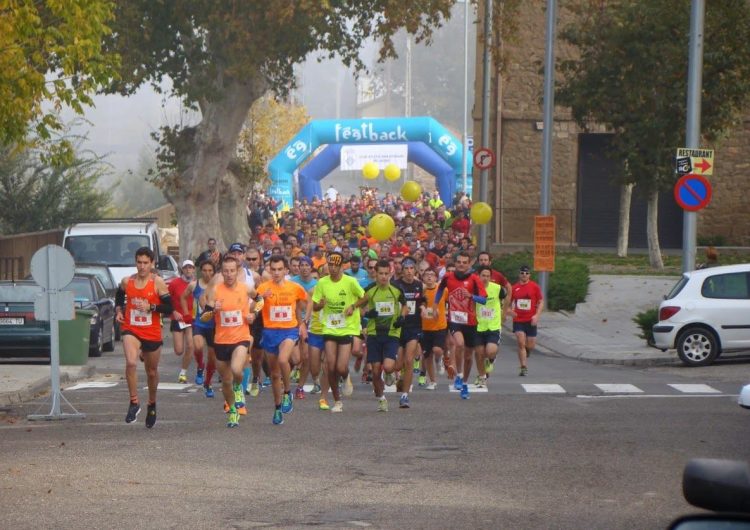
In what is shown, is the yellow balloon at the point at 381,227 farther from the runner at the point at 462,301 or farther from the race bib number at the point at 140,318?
the race bib number at the point at 140,318

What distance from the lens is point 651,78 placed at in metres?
32.2

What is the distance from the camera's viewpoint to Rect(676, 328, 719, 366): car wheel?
68.1 ft

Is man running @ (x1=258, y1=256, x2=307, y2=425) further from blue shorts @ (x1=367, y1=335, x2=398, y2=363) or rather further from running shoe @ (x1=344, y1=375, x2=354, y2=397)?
running shoe @ (x1=344, y1=375, x2=354, y2=397)

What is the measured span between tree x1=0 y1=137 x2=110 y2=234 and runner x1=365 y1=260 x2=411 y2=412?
1013 inches

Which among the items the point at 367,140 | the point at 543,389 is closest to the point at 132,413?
the point at 543,389

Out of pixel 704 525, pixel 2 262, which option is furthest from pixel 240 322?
pixel 2 262

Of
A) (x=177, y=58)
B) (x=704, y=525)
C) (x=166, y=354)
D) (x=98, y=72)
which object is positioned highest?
(x=177, y=58)

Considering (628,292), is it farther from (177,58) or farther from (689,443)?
(689,443)

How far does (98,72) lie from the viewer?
18266 mm

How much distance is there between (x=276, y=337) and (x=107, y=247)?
17.2m

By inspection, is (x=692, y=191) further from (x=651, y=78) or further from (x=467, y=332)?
(x=651, y=78)

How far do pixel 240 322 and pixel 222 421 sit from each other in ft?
3.36

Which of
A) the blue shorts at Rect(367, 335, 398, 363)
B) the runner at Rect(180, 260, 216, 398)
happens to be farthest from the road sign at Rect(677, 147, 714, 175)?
the runner at Rect(180, 260, 216, 398)

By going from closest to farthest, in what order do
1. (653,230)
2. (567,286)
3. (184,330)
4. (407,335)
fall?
1. (407,335)
2. (184,330)
3. (567,286)
4. (653,230)
